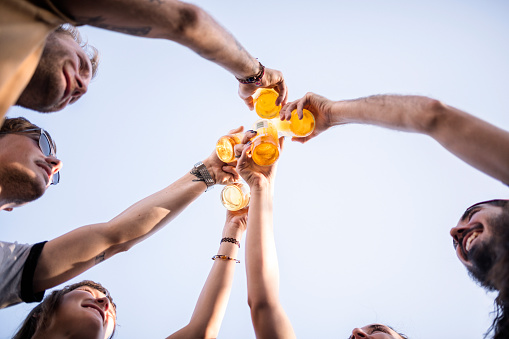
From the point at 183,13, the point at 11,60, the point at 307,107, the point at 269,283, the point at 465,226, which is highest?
the point at 307,107

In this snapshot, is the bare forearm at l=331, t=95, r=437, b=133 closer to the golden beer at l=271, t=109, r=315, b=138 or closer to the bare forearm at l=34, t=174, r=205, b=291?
the golden beer at l=271, t=109, r=315, b=138

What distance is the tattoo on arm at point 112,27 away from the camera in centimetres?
155

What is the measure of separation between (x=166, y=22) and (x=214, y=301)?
6.82ft

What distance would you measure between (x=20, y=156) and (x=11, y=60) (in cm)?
151

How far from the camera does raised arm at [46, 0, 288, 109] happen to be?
1.51m

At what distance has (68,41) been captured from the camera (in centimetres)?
196

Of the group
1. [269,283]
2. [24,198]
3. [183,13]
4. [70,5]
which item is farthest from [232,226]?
[70,5]

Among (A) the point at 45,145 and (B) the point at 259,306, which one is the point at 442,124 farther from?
(A) the point at 45,145

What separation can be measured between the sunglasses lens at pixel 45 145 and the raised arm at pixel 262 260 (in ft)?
4.99

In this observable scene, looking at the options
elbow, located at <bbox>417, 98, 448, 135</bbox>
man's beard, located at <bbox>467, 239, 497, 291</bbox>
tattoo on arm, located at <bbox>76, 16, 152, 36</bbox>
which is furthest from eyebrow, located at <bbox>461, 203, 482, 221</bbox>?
tattoo on arm, located at <bbox>76, 16, 152, 36</bbox>

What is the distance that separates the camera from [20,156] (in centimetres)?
247

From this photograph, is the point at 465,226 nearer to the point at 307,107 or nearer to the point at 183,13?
the point at 307,107

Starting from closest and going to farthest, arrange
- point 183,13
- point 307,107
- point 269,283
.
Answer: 1. point 183,13
2. point 269,283
3. point 307,107

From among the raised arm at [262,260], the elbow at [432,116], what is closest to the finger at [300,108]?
the raised arm at [262,260]
